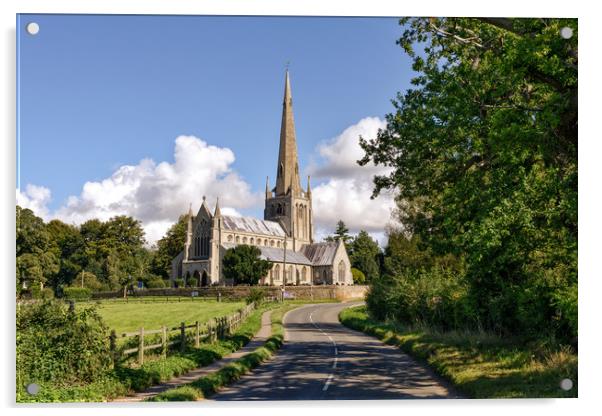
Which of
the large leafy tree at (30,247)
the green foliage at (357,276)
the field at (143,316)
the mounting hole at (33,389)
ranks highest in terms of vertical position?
the large leafy tree at (30,247)

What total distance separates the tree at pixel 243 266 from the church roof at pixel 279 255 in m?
13.2

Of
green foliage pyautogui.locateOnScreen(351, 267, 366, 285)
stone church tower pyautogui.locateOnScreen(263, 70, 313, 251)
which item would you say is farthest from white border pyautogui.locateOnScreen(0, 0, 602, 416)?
green foliage pyautogui.locateOnScreen(351, 267, 366, 285)

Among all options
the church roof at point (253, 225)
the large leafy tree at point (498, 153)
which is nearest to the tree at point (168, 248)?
the church roof at point (253, 225)

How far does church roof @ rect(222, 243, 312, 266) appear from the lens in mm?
95938

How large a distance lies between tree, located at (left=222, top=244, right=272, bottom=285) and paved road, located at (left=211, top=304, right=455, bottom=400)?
53538 mm

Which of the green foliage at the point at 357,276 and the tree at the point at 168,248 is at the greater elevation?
the tree at the point at 168,248

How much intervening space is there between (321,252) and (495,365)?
9158 centimetres

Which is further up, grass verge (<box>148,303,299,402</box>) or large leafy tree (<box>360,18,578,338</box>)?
large leafy tree (<box>360,18,578,338</box>)

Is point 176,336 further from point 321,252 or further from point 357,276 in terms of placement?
point 321,252

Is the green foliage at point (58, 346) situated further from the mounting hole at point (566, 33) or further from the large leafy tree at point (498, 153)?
the mounting hole at point (566, 33)

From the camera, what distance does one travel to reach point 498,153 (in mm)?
14109

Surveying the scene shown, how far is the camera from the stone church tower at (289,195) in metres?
13.7

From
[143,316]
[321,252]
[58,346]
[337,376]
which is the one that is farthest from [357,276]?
[58,346]

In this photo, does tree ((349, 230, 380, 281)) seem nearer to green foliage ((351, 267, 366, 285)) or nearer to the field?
green foliage ((351, 267, 366, 285))
